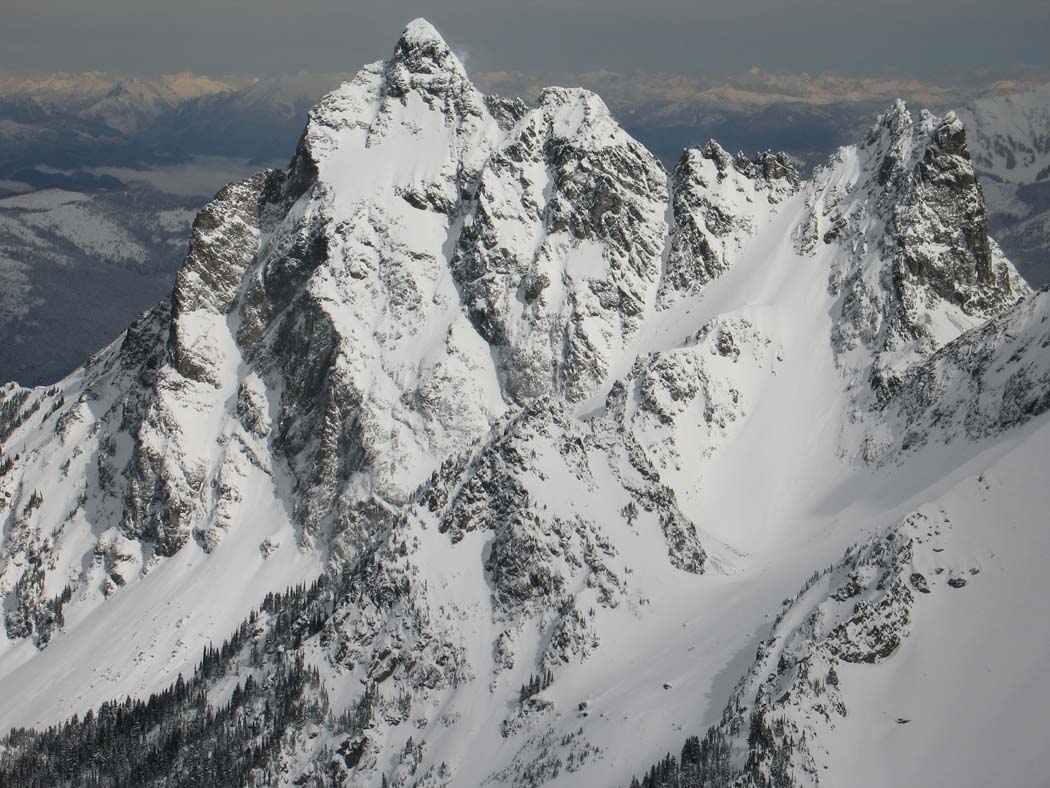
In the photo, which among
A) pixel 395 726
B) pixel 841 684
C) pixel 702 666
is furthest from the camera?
pixel 395 726

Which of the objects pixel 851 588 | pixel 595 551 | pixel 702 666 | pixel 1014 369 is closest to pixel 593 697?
pixel 702 666

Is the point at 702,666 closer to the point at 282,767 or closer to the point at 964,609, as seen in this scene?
the point at 964,609

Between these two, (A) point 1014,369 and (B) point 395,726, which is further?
(A) point 1014,369

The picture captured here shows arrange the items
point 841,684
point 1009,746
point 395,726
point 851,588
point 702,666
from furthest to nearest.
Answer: point 395,726, point 702,666, point 851,588, point 841,684, point 1009,746

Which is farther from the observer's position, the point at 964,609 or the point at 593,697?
the point at 593,697

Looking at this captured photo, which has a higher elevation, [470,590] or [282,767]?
[470,590]

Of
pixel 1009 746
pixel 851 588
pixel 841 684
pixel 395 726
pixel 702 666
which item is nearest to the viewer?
pixel 1009 746

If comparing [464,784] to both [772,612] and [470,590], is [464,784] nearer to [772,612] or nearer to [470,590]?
[470,590]

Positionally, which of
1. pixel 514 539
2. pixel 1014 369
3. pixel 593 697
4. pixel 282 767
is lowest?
pixel 282 767

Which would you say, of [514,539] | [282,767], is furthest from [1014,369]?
[282,767]
